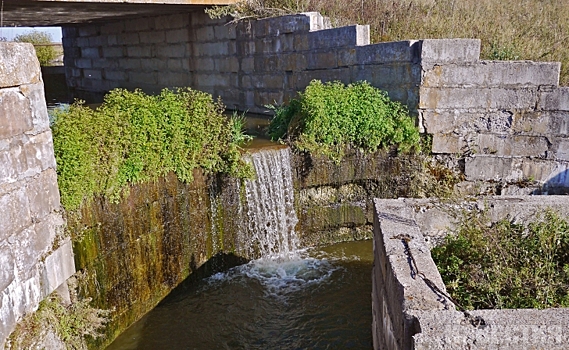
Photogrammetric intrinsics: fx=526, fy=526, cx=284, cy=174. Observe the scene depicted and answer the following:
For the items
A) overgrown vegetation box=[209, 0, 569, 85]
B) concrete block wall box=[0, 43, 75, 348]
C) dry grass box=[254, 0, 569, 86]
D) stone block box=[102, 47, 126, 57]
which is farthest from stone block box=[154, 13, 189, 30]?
concrete block wall box=[0, 43, 75, 348]

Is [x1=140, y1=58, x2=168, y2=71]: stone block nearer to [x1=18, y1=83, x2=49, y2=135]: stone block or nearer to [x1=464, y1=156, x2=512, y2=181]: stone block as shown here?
[x1=464, y1=156, x2=512, y2=181]: stone block

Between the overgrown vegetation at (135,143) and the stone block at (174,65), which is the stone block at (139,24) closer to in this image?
the stone block at (174,65)

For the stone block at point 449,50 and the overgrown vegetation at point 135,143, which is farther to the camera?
the stone block at point 449,50

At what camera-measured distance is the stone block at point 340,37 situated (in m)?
8.03

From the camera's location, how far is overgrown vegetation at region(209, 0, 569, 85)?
851cm

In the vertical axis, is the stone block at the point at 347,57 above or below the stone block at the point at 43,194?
above

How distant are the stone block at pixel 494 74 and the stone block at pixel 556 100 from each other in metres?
0.13

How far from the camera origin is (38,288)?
426cm

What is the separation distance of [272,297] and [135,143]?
2.41 metres

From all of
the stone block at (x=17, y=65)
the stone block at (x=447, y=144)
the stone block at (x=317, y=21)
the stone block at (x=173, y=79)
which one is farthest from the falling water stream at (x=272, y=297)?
the stone block at (x=173, y=79)

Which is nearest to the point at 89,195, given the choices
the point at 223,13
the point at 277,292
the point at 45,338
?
the point at 45,338

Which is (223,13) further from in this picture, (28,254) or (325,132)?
(28,254)

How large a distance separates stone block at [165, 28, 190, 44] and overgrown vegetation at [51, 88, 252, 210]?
4891 mm

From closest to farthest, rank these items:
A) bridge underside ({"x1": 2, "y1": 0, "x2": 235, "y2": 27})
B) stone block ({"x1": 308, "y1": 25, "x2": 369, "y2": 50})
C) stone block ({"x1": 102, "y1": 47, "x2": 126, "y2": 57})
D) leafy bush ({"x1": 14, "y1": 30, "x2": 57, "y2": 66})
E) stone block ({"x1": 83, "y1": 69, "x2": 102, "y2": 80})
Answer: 1. stone block ({"x1": 308, "y1": 25, "x2": 369, "y2": 50})
2. bridge underside ({"x1": 2, "y1": 0, "x2": 235, "y2": 27})
3. stone block ({"x1": 102, "y1": 47, "x2": 126, "y2": 57})
4. stone block ({"x1": 83, "y1": 69, "x2": 102, "y2": 80})
5. leafy bush ({"x1": 14, "y1": 30, "x2": 57, "y2": 66})
